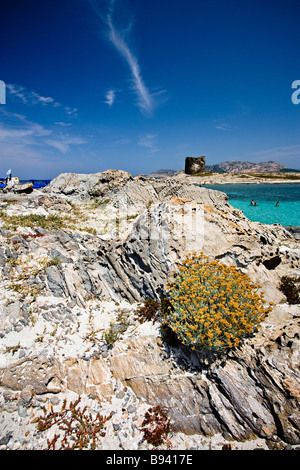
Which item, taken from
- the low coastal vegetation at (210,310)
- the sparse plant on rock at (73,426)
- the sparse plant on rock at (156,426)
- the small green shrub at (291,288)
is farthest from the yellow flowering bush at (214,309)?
the sparse plant on rock at (73,426)

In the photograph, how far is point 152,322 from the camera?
21.6ft

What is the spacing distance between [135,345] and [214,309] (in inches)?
93.9

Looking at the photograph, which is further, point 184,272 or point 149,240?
point 149,240

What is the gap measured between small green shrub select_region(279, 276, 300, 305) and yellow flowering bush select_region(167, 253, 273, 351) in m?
1.86

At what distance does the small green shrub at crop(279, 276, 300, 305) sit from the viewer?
6578mm

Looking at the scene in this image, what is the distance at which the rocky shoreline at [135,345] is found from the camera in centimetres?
431

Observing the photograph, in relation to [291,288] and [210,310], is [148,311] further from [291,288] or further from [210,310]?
[291,288]

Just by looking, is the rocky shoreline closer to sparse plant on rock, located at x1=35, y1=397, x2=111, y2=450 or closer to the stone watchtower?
sparse plant on rock, located at x1=35, y1=397, x2=111, y2=450

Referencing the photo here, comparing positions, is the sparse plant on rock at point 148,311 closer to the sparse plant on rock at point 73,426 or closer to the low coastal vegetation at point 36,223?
the sparse plant on rock at point 73,426

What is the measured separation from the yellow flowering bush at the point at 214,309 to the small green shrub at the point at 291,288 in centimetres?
186

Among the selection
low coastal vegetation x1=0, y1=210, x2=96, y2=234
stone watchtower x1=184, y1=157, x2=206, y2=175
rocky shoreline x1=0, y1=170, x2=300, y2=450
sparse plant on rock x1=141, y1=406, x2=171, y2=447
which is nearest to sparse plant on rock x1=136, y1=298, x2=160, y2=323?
rocky shoreline x1=0, y1=170, x2=300, y2=450
